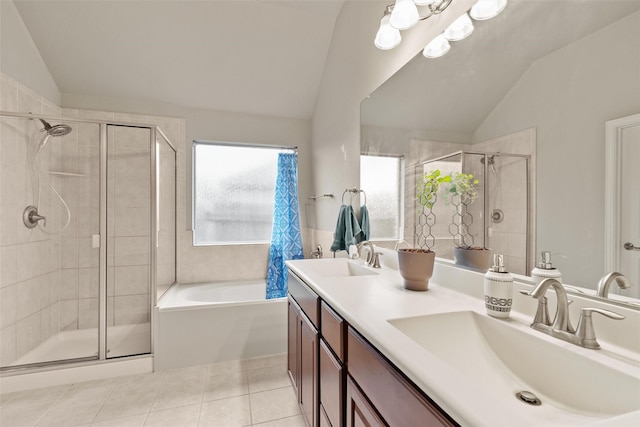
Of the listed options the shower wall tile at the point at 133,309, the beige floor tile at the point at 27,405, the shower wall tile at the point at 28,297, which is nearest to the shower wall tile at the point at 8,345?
the shower wall tile at the point at 28,297

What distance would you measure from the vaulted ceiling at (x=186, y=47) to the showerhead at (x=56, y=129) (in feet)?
2.25

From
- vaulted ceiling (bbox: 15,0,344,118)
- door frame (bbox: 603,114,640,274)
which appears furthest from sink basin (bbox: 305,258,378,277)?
vaulted ceiling (bbox: 15,0,344,118)

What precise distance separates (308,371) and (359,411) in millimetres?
567

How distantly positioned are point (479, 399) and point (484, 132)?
945 mm

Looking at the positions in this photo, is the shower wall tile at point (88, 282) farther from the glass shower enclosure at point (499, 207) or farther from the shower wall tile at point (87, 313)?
the glass shower enclosure at point (499, 207)

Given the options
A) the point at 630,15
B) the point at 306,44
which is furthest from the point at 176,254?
the point at 630,15

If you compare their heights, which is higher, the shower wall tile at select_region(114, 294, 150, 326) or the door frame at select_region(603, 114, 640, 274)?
the door frame at select_region(603, 114, 640, 274)

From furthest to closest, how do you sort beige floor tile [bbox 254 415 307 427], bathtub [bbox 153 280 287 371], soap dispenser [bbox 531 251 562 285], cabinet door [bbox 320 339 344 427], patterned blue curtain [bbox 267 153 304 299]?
patterned blue curtain [bbox 267 153 304 299] → bathtub [bbox 153 280 287 371] → beige floor tile [bbox 254 415 307 427] → cabinet door [bbox 320 339 344 427] → soap dispenser [bbox 531 251 562 285]

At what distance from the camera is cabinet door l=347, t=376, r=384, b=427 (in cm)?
78

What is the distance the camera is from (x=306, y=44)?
2.75 metres

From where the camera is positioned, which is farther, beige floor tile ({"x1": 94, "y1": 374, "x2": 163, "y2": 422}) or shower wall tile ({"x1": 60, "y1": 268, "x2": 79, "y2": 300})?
shower wall tile ({"x1": 60, "y1": 268, "x2": 79, "y2": 300})

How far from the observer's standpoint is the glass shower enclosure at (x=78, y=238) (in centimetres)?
210

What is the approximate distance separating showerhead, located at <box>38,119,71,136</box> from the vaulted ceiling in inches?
27.0

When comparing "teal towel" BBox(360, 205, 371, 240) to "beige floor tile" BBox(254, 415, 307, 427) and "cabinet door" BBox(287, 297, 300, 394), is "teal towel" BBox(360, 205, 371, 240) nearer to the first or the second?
"cabinet door" BBox(287, 297, 300, 394)
